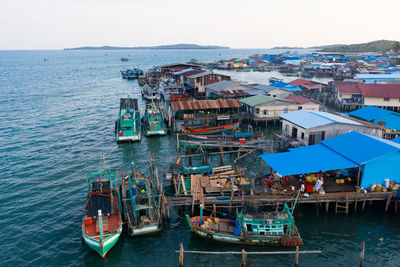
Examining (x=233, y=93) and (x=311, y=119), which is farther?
(x=233, y=93)

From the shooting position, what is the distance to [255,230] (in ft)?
73.7

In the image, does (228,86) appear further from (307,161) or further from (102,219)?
(102,219)

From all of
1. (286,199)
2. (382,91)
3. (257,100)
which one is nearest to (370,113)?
(382,91)

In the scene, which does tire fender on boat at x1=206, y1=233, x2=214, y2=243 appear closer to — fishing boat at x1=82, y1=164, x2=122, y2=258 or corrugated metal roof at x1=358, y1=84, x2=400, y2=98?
fishing boat at x1=82, y1=164, x2=122, y2=258

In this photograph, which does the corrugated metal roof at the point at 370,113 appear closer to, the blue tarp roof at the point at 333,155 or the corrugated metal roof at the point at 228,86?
the blue tarp roof at the point at 333,155

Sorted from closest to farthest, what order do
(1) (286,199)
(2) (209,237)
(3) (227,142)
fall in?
(2) (209,237) → (1) (286,199) → (3) (227,142)

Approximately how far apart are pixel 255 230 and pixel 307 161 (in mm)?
9496

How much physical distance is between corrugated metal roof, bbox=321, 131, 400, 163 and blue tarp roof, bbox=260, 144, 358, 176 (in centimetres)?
66

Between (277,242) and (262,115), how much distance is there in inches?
1291

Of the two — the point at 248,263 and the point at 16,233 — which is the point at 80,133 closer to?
the point at 16,233

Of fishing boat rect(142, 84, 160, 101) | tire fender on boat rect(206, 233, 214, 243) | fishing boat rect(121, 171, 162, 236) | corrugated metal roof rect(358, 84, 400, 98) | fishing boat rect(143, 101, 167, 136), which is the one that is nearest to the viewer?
tire fender on boat rect(206, 233, 214, 243)

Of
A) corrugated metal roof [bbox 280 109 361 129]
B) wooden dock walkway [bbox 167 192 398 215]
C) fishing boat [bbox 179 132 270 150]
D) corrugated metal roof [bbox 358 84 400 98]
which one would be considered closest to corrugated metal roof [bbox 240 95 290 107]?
corrugated metal roof [bbox 280 109 361 129]

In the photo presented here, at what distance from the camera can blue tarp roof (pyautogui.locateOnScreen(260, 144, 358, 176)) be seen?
2627 centimetres

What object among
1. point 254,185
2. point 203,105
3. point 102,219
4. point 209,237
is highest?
point 203,105
